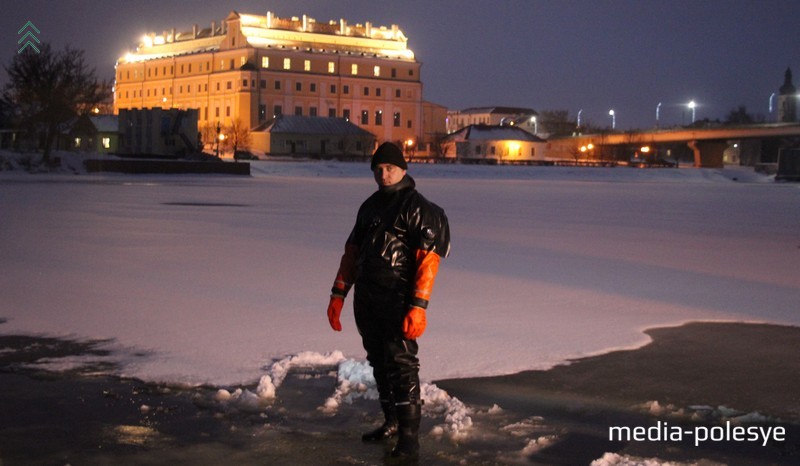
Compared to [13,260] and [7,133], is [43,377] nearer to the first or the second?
[13,260]

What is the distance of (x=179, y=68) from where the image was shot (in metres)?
150

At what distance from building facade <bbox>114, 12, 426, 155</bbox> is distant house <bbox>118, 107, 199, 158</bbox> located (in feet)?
198

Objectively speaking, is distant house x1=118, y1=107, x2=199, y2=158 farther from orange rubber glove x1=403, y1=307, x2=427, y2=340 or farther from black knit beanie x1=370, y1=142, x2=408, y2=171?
orange rubber glove x1=403, y1=307, x2=427, y2=340

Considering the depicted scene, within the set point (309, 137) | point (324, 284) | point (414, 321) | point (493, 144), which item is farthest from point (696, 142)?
point (414, 321)

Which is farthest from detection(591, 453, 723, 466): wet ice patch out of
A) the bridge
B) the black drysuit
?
the bridge

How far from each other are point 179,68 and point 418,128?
1529 inches

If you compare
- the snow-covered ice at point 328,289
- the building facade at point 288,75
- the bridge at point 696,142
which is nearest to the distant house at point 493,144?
the bridge at point 696,142

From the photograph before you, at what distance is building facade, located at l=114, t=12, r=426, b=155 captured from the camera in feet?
456

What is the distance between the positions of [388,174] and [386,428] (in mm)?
1630

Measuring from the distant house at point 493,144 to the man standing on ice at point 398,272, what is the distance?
119m

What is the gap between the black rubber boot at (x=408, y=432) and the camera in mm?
5797

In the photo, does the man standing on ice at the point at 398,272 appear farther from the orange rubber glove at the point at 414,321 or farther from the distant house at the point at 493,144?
the distant house at the point at 493,144

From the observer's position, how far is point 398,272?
5848mm

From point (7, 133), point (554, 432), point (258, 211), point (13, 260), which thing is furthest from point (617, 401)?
point (7, 133)
